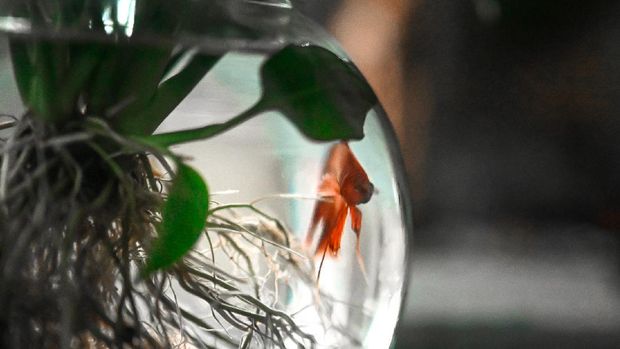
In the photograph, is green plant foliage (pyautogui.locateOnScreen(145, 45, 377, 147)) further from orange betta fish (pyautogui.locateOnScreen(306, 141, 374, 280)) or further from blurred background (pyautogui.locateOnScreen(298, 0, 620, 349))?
blurred background (pyautogui.locateOnScreen(298, 0, 620, 349))

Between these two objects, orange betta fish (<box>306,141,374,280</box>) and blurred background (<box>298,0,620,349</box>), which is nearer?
orange betta fish (<box>306,141,374,280</box>)

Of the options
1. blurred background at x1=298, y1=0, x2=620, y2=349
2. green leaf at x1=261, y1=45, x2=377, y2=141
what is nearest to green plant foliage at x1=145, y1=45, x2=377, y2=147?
green leaf at x1=261, y1=45, x2=377, y2=141

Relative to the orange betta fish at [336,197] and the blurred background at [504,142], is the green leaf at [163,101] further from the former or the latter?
the blurred background at [504,142]

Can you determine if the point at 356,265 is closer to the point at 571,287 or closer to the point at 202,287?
the point at 202,287

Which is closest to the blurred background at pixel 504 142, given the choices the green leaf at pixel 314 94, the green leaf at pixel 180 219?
the green leaf at pixel 314 94

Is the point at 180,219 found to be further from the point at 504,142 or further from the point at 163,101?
the point at 504,142

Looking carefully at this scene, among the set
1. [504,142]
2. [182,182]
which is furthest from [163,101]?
[504,142]

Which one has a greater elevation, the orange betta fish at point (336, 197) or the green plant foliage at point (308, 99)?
the green plant foliage at point (308, 99)

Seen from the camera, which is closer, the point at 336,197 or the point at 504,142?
the point at 336,197
